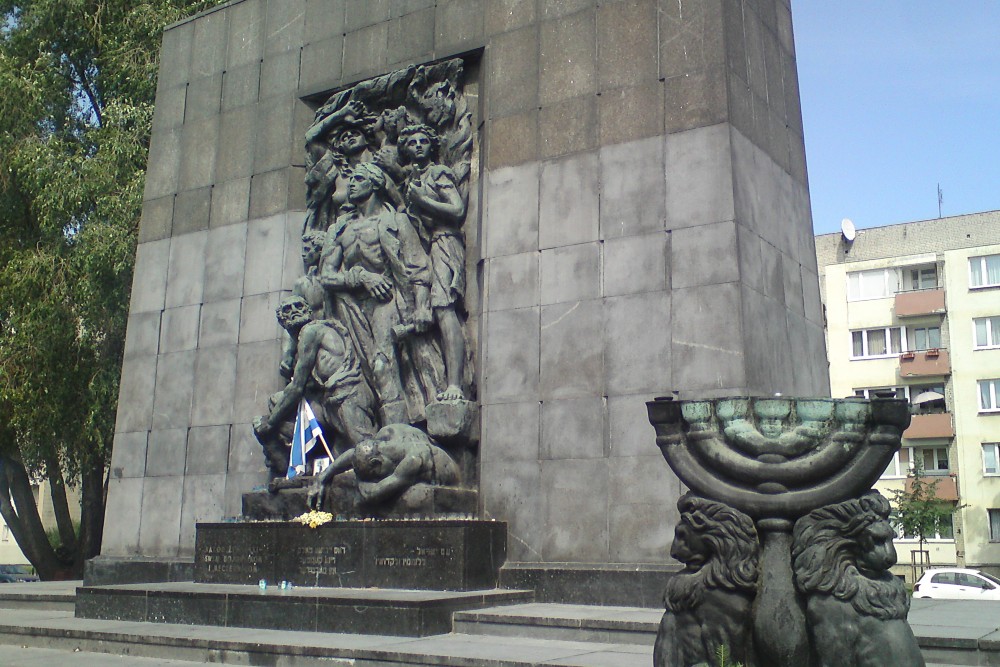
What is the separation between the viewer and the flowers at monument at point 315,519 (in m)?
12.3

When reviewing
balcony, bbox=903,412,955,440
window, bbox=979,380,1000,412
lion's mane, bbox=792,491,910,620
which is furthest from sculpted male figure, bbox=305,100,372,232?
window, bbox=979,380,1000,412

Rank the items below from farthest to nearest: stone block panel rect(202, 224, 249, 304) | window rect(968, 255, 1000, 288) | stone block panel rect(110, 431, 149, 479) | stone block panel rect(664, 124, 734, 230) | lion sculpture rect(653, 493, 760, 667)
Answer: window rect(968, 255, 1000, 288) → stone block panel rect(110, 431, 149, 479) → stone block panel rect(202, 224, 249, 304) → stone block panel rect(664, 124, 734, 230) → lion sculpture rect(653, 493, 760, 667)

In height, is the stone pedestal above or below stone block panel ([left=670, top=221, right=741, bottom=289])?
below

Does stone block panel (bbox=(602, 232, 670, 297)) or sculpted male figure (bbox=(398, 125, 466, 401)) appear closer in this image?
stone block panel (bbox=(602, 232, 670, 297))

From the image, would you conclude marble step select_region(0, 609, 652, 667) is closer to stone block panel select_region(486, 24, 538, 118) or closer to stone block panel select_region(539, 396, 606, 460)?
stone block panel select_region(539, 396, 606, 460)

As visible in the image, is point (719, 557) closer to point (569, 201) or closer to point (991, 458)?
point (569, 201)

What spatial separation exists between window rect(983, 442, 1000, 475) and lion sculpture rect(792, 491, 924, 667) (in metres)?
41.1

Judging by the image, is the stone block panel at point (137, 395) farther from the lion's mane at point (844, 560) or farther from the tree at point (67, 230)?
the lion's mane at point (844, 560)

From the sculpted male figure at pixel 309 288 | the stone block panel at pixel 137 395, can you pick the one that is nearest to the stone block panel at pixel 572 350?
the sculpted male figure at pixel 309 288

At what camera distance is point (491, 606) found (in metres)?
10.8

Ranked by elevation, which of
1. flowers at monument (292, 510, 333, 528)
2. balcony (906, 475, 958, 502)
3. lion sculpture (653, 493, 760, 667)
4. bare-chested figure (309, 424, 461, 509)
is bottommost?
lion sculpture (653, 493, 760, 667)

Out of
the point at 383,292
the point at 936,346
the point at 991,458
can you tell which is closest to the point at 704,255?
the point at 383,292

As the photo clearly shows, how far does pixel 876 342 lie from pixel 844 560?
4414 centimetres

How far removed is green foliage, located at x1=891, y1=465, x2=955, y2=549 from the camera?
38125 mm
